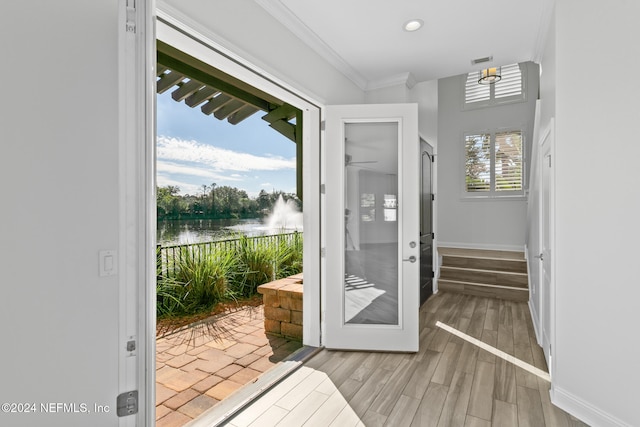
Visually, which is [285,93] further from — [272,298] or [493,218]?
[493,218]

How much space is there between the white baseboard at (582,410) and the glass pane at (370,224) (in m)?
1.29

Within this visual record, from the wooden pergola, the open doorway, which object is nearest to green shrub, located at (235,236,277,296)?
the open doorway

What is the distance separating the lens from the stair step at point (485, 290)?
4.62 metres

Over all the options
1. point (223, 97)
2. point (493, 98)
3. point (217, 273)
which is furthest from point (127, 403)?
point (493, 98)

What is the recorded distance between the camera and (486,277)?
4.98 meters

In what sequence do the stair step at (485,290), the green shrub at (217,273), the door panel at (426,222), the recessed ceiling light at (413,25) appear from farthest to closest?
the stair step at (485,290) < the door panel at (426,222) < the green shrub at (217,273) < the recessed ceiling light at (413,25)

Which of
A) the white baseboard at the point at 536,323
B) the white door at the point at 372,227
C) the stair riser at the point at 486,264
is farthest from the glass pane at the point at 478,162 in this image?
the white door at the point at 372,227

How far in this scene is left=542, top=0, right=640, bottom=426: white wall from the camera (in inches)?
70.2

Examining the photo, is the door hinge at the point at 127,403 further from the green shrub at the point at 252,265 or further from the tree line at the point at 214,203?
the green shrub at the point at 252,265

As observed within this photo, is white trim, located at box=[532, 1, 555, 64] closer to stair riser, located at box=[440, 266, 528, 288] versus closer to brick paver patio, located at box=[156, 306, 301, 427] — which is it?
stair riser, located at box=[440, 266, 528, 288]

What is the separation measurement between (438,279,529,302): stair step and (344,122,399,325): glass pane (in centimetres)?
248

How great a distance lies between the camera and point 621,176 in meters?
1.83

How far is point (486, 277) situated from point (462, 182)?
218 centimetres

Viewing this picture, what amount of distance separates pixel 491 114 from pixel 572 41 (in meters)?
4.44
